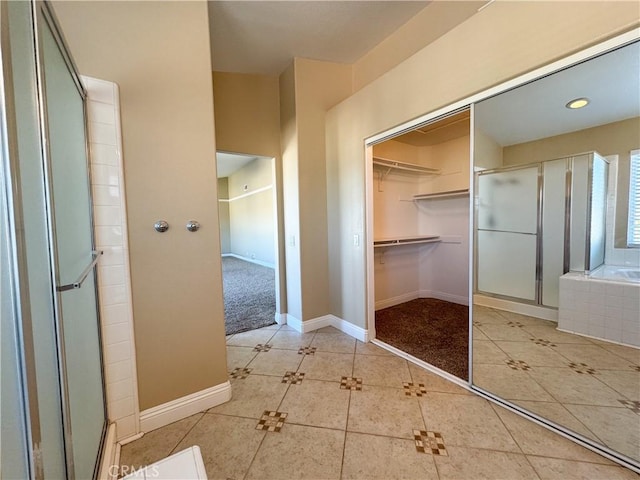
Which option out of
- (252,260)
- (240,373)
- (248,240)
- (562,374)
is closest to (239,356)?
(240,373)

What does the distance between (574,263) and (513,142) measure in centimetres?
82

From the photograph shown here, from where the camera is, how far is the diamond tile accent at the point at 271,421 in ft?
5.06

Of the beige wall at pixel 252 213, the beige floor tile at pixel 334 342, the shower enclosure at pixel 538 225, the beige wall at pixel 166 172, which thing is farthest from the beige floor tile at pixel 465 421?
the beige wall at pixel 252 213

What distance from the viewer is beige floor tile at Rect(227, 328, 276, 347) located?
105 inches

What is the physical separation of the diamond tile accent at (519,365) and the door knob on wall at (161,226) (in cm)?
240

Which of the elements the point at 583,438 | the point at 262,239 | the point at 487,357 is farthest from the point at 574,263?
the point at 262,239

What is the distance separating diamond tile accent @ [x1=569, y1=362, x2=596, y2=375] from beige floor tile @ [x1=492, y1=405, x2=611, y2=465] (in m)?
0.38

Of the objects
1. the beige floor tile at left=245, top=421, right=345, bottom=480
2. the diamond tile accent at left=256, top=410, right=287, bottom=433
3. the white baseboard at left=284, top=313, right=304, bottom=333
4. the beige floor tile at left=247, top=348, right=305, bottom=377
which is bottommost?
the beige floor tile at left=247, top=348, right=305, bottom=377

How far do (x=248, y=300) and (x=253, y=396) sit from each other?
244 cm

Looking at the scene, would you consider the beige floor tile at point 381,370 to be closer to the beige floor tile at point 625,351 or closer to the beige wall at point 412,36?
the beige floor tile at point 625,351

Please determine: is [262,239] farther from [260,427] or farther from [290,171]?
[260,427]

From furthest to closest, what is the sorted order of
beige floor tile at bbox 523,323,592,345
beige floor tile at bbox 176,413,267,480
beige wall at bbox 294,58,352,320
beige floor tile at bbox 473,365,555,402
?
1. beige wall at bbox 294,58,352,320
2. beige floor tile at bbox 473,365,555,402
3. beige floor tile at bbox 523,323,592,345
4. beige floor tile at bbox 176,413,267,480

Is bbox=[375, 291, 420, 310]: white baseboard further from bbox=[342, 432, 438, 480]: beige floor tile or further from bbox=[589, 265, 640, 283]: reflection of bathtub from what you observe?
bbox=[589, 265, 640, 283]: reflection of bathtub

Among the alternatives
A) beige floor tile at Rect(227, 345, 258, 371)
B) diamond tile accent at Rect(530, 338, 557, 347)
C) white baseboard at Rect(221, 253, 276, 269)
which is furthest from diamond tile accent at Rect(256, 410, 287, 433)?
white baseboard at Rect(221, 253, 276, 269)
